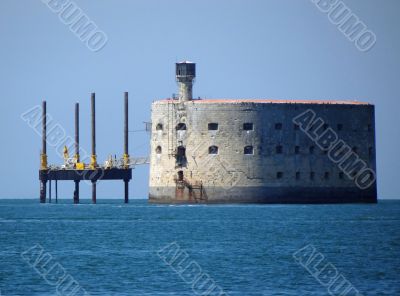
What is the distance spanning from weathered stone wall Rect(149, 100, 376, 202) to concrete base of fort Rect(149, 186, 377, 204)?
2.3 inches

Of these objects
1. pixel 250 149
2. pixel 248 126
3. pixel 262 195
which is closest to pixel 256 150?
pixel 250 149

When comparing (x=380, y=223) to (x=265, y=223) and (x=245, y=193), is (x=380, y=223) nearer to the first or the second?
(x=265, y=223)

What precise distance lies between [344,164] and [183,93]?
10405mm

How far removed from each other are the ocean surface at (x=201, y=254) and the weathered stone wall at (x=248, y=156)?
7.82 meters

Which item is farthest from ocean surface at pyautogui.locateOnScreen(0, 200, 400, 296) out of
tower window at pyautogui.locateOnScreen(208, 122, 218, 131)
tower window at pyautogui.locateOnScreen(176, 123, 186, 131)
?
tower window at pyautogui.locateOnScreen(176, 123, 186, 131)

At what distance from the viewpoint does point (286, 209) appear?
85375 millimetres

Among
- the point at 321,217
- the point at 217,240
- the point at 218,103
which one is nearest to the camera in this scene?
the point at 217,240

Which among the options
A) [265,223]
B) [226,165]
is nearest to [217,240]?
[265,223]

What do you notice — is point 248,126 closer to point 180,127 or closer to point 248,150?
point 248,150

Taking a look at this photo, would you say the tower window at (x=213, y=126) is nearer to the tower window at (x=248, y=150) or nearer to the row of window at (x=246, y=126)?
the row of window at (x=246, y=126)

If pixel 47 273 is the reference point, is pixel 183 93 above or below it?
above

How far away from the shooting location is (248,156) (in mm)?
85500

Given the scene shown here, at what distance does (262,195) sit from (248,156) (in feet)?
8.19

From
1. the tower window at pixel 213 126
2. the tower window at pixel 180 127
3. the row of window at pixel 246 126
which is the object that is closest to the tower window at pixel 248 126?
the row of window at pixel 246 126
